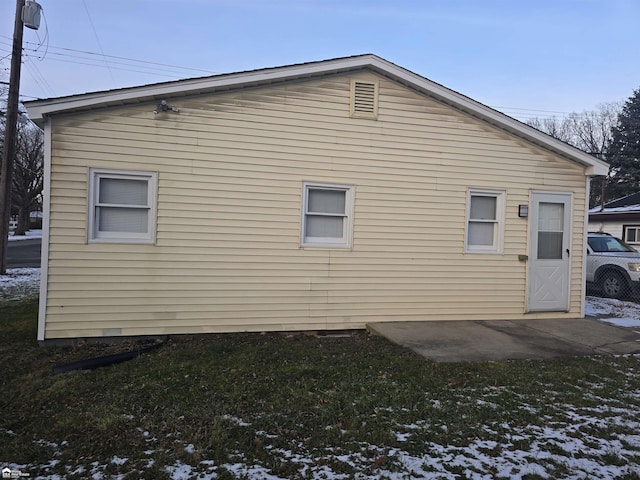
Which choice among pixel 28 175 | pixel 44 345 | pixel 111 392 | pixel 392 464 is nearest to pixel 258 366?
pixel 111 392

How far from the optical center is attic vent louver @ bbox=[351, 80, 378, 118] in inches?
279

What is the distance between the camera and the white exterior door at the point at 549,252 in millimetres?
7953

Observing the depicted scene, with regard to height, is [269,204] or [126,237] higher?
[269,204]

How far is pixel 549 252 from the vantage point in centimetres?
809

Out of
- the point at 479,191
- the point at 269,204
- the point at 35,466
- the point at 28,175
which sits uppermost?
the point at 28,175

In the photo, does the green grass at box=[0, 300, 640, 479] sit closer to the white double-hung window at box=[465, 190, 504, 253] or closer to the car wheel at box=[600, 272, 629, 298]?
the white double-hung window at box=[465, 190, 504, 253]

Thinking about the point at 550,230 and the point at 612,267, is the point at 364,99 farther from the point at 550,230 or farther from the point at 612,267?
the point at 612,267

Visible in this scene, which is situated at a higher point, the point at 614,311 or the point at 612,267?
the point at 612,267

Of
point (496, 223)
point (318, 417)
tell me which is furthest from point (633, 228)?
point (318, 417)

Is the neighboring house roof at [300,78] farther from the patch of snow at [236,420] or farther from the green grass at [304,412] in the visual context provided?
the patch of snow at [236,420]

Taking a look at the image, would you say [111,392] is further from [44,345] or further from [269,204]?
[269,204]

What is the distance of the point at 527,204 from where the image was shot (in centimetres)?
786

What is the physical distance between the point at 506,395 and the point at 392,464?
6.17ft

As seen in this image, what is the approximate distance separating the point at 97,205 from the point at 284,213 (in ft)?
8.73
